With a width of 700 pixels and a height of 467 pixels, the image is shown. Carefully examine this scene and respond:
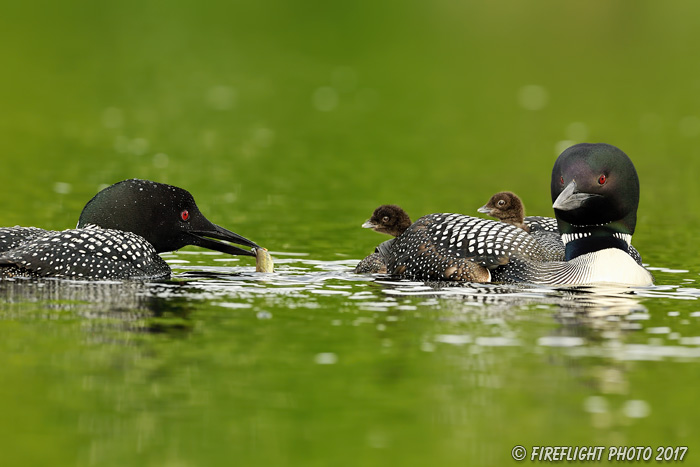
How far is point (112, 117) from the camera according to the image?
19.6 metres

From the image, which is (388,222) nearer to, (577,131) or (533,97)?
(577,131)

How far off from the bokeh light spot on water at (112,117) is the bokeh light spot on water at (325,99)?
3.17 meters

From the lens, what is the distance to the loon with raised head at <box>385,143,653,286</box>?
28.8 feet

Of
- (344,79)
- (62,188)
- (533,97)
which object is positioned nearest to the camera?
(62,188)

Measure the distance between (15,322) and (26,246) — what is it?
1502mm

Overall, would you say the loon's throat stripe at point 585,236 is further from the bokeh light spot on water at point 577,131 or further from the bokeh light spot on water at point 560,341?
the bokeh light spot on water at point 577,131

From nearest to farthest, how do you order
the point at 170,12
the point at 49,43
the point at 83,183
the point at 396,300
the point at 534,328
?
the point at 534,328
the point at 396,300
the point at 83,183
the point at 49,43
the point at 170,12

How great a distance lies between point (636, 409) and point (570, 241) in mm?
3425

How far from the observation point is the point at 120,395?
585 centimetres

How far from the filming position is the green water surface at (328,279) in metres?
5.54

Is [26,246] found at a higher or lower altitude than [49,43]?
lower

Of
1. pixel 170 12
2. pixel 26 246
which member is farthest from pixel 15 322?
pixel 170 12

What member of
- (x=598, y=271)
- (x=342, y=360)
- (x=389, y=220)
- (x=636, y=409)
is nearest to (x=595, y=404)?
(x=636, y=409)

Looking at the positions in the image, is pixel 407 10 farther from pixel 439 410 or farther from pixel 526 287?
pixel 439 410
